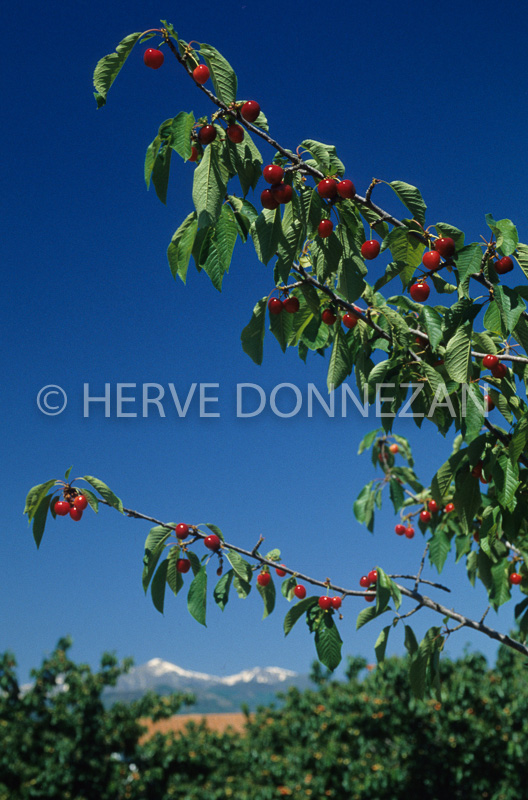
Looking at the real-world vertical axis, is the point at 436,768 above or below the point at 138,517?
below

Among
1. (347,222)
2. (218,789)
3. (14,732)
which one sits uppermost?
(347,222)

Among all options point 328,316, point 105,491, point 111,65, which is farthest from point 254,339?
point 111,65

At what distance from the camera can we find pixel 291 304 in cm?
217

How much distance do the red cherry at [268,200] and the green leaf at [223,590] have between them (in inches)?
58.5

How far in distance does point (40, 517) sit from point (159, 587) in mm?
512

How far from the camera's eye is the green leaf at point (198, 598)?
2.23 m

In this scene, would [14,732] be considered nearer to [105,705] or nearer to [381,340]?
[105,705]

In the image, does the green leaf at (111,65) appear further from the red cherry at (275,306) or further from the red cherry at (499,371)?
the red cherry at (499,371)

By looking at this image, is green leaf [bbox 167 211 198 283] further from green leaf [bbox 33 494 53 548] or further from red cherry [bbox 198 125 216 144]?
green leaf [bbox 33 494 53 548]

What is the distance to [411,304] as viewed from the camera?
2.34m

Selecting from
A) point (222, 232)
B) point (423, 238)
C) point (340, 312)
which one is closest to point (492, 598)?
point (340, 312)

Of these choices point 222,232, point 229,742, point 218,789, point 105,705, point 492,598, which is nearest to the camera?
point 222,232

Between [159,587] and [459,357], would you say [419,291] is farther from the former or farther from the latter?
[159,587]

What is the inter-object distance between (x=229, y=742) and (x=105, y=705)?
1.86 m
